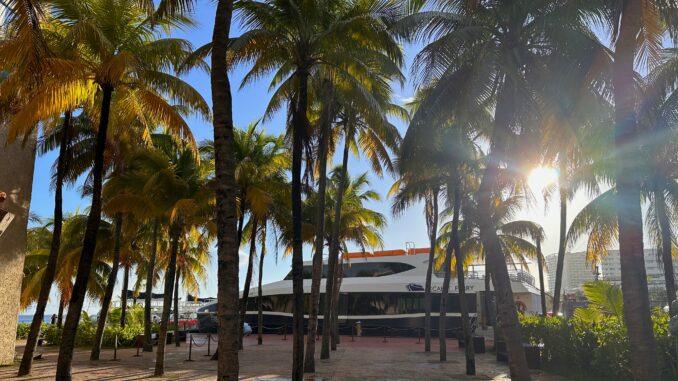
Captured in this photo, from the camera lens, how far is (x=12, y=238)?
14.9 metres

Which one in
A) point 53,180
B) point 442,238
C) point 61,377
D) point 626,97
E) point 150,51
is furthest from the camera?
point 442,238

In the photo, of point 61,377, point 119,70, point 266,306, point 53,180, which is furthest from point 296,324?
point 266,306

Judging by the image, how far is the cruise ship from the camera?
103 feet

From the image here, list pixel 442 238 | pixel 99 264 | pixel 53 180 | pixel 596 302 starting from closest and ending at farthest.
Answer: pixel 596 302
pixel 53 180
pixel 99 264
pixel 442 238

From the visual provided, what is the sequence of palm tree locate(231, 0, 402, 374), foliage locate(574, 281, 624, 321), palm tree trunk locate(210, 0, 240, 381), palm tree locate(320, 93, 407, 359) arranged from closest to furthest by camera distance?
palm tree trunk locate(210, 0, 240, 381) < palm tree locate(231, 0, 402, 374) < foliage locate(574, 281, 624, 321) < palm tree locate(320, 93, 407, 359)

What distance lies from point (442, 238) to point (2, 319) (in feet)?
73.0

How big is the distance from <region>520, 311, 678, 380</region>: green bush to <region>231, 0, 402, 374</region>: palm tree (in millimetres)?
6974

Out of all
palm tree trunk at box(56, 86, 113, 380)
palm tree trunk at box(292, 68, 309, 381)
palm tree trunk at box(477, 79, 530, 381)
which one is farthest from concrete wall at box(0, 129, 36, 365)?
palm tree trunk at box(477, 79, 530, 381)

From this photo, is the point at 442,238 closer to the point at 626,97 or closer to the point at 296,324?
the point at 296,324

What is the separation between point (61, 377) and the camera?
992cm

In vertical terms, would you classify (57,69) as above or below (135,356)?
above

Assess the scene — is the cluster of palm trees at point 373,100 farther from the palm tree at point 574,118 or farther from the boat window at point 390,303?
the boat window at point 390,303

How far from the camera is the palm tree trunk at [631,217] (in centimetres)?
667

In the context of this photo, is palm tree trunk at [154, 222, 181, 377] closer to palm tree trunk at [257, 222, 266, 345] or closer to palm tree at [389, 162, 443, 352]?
palm tree at [389, 162, 443, 352]
